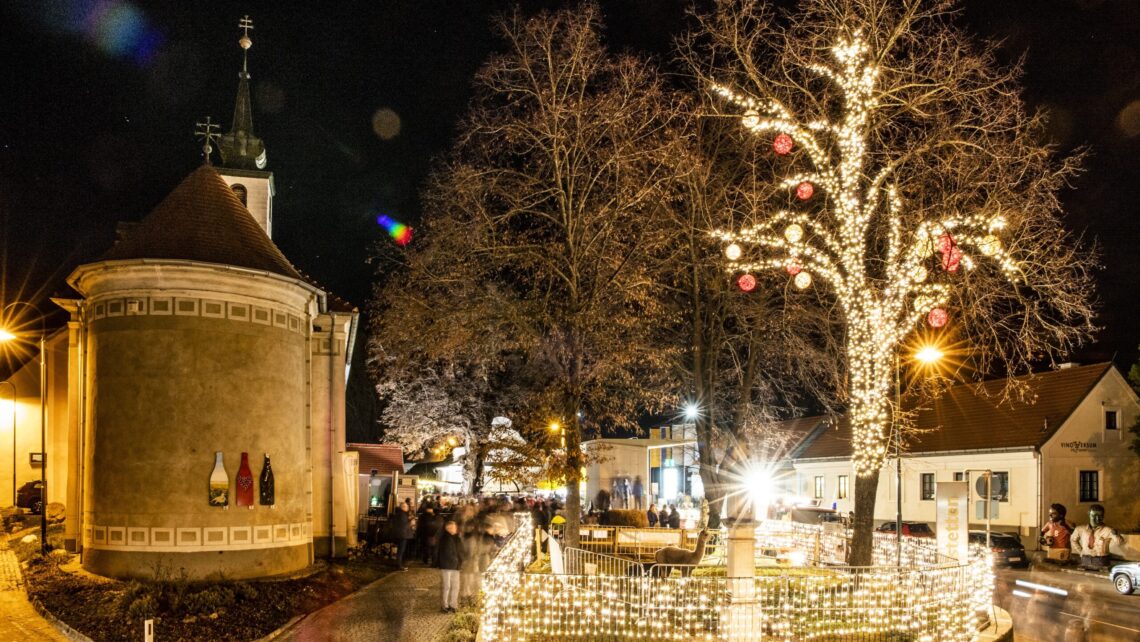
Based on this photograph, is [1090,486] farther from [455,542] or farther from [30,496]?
[30,496]

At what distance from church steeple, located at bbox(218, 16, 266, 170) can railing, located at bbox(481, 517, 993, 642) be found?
88.3 ft

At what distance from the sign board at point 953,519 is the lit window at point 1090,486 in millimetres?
21626

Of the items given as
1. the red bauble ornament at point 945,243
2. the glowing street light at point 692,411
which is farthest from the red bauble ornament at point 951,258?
the glowing street light at point 692,411

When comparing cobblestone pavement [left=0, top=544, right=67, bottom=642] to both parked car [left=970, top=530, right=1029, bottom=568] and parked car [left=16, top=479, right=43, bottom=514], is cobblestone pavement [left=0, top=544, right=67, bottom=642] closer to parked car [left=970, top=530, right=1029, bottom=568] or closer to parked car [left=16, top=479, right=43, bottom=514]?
parked car [left=16, top=479, right=43, bottom=514]

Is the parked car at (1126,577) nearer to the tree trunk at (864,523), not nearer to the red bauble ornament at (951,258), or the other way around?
the tree trunk at (864,523)

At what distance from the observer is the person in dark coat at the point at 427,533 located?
22234 millimetres

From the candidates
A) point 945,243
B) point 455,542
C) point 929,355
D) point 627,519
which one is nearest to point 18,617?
point 455,542

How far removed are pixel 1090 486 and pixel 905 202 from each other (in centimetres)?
2223

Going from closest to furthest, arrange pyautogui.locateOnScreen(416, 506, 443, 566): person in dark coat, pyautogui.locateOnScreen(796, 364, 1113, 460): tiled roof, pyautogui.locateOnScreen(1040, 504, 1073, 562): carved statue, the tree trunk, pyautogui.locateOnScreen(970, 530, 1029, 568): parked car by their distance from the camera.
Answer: the tree trunk < pyautogui.locateOnScreen(416, 506, 443, 566): person in dark coat < pyautogui.locateOnScreen(970, 530, 1029, 568): parked car < pyautogui.locateOnScreen(1040, 504, 1073, 562): carved statue < pyautogui.locateOnScreen(796, 364, 1113, 460): tiled roof

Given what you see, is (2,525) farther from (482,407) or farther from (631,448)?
(631,448)

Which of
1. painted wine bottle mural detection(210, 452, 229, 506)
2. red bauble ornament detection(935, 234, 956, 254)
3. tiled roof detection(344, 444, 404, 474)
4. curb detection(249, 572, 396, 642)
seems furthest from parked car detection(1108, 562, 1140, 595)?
tiled roof detection(344, 444, 404, 474)

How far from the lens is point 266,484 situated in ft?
64.1

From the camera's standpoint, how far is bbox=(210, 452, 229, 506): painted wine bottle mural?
736 inches

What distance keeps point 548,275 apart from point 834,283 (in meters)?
6.99
